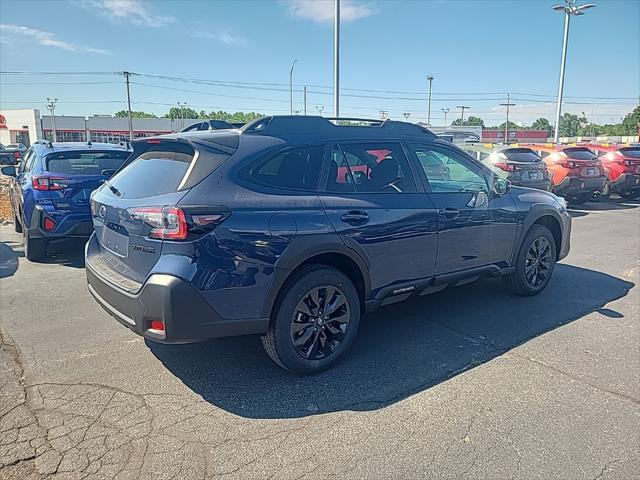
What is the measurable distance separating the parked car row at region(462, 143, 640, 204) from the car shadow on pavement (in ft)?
20.2

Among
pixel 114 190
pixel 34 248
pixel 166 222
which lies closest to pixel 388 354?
pixel 166 222

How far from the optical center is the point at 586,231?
32.4 ft

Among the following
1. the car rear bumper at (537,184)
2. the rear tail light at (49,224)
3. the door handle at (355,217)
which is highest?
the door handle at (355,217)

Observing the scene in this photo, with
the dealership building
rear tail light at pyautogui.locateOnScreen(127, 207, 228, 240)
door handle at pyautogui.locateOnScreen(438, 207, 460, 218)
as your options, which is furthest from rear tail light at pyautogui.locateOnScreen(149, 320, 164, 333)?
the dealership building

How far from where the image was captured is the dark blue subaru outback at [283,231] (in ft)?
10.0

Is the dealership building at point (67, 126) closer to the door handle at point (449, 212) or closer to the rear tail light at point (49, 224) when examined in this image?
the rear tail light at point (49, 224)

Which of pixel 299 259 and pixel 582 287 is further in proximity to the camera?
pixel 582 287

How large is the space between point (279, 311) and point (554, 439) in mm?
1849

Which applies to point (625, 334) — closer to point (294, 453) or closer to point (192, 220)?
point (294, 453)

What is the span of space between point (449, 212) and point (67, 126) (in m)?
90.5

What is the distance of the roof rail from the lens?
3.63 meters

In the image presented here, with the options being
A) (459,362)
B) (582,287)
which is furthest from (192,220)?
(582,287)

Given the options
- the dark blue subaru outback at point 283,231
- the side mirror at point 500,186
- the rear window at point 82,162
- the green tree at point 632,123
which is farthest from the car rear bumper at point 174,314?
the green tree at point 632,123

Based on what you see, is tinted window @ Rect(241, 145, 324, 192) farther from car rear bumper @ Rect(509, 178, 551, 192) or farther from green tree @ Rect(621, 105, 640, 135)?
green tree @ Rect(621, 105, 640, 135)
